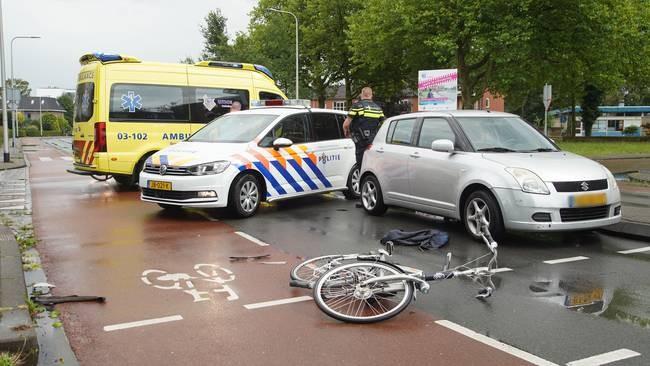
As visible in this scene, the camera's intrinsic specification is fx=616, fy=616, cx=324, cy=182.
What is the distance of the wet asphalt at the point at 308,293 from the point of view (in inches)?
164

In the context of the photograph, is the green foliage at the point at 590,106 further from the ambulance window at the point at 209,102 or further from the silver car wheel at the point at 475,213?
the silver car wheel at the point at 475,213

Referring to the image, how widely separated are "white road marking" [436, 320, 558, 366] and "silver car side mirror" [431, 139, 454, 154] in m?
3.70

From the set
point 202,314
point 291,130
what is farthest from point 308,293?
point 291,130

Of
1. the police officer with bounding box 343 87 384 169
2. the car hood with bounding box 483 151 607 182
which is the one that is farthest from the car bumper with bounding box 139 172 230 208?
the car hood with bounding box 483 151 607 182

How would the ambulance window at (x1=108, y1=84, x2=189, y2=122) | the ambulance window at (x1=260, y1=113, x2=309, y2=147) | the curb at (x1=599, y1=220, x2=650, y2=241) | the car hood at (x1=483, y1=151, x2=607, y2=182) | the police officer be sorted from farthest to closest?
the ambulance window at (x1=108, y1=84, x2=189, y2=122), the police officer, the ambulance window at (x1=260, y1=113, x2=309, y2=147), the curb at (x1=599, y1=220, x2=650, y2=241), the car hood at (x1=483, y1=151, x2=607, y2=182)

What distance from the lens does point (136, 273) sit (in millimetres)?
6188

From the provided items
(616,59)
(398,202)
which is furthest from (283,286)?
(616,59)

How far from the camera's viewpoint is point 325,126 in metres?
11.3

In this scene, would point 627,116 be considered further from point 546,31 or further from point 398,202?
point 398,202

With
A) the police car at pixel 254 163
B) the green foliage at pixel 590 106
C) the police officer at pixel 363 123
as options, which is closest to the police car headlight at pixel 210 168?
the police car at pixel 254 163

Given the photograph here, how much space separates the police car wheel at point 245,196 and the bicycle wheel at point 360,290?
479 cm

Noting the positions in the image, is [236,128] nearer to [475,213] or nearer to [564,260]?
[475,213]

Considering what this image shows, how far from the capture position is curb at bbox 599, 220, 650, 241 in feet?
26.1

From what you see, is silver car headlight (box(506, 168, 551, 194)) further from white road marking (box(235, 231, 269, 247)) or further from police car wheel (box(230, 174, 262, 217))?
police car wheel (box(230, 174, 262, 217))
